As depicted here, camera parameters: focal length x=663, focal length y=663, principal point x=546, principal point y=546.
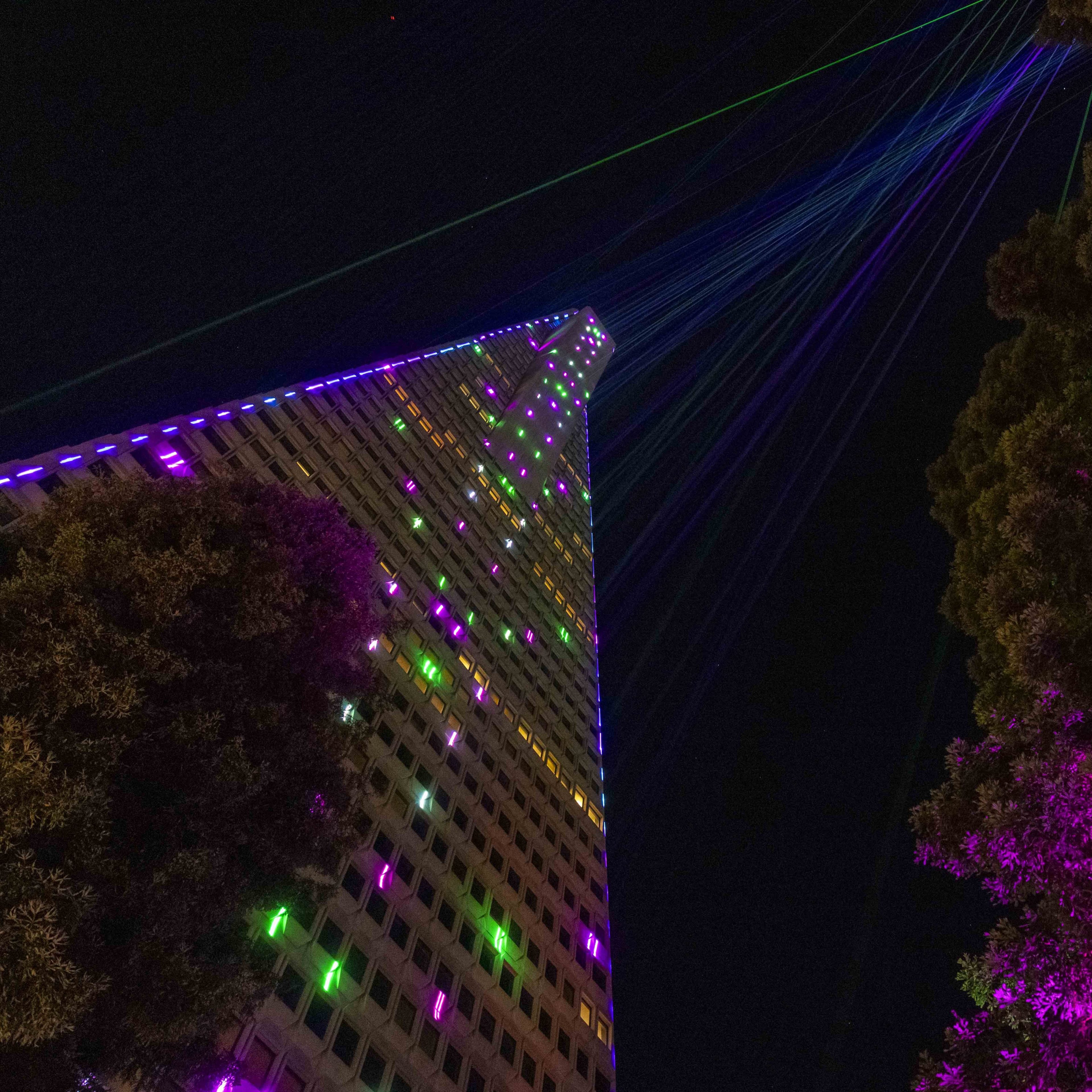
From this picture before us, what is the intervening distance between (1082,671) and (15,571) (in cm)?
1336

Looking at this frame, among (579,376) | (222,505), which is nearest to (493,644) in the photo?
(222,505)

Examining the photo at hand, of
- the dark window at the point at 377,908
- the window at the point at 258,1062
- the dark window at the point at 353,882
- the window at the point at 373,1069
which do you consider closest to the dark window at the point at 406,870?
the dark window at the point at 377,908

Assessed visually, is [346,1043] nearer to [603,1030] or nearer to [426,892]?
[426,892]

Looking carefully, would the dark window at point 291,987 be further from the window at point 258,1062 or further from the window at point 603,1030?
the window at point 603,1030

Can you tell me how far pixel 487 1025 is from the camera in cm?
1800

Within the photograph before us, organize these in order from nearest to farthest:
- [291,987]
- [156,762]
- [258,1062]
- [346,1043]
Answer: [156,762] < [258,1062] < [291,987] < [346,1043]

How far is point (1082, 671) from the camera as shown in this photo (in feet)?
23.6

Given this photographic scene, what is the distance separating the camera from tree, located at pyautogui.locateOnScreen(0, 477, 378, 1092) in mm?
7172

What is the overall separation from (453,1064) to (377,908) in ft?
13.4

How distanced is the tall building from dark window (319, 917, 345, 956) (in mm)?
59

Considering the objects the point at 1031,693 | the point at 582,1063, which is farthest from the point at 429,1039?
the point at 1031,693

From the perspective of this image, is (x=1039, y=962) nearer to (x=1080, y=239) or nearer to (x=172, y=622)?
(x=1080, y=239)

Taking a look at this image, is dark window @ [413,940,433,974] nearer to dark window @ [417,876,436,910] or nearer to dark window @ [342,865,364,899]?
dark window @ [417,876,436,910]

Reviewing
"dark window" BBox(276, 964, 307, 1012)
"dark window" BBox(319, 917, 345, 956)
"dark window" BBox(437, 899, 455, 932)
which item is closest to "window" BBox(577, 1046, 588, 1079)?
"dark window" BBox(437, 899, 455, 932)
